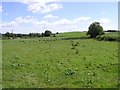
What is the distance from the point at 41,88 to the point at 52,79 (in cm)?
257

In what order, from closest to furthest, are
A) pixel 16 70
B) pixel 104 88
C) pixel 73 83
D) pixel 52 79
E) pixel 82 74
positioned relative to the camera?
pixel 104 88 → pixel 73 83 → pixel 52 79 → pixel 82 74 → pixel 16 70

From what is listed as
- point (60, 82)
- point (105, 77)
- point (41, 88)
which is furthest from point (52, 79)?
point (105, 77)

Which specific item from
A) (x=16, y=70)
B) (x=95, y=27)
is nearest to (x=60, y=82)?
(x=16, y=70)

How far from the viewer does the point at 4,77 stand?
60.4 feet

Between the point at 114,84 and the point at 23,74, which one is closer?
the point at 114,84

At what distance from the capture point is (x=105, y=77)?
1850 cm

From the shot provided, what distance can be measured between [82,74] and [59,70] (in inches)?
95.5

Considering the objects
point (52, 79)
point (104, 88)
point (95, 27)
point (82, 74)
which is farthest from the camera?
point (95, 27)

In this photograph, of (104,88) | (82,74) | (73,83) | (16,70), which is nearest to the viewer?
(104,88)

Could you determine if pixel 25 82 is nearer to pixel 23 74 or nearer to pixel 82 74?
pixel 23 74

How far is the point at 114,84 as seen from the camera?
16.0 metres

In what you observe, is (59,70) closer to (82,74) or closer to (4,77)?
(82,74)

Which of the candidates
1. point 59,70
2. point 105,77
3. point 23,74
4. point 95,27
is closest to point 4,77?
point 23,74

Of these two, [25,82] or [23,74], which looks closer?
[25,82]
